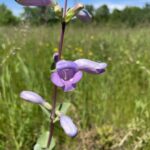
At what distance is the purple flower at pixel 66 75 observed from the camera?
1.24 metres

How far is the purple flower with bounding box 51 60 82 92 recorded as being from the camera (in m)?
1.24

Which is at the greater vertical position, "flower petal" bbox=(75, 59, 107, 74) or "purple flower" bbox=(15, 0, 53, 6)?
"purple flower" bbox=(15, 0, 53, 6)

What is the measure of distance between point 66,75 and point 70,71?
0.02 metres

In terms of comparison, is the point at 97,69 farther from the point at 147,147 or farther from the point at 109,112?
the point at 109,112

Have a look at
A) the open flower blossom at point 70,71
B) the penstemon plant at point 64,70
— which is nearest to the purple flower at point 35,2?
the penstemon plant at point 64,70

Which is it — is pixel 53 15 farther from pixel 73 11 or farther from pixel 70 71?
pixel 70 71

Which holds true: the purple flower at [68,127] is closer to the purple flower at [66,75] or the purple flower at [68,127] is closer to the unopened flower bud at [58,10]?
the purple flower at [66,75]

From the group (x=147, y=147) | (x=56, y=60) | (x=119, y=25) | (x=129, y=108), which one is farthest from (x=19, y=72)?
(x=119, y=25)

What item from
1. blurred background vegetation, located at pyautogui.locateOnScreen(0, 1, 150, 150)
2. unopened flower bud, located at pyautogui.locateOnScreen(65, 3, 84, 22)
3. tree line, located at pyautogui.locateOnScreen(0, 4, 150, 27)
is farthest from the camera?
blurred background vegetation, located at pyautogui.locateOnScreen(0, 1, 150, 150)

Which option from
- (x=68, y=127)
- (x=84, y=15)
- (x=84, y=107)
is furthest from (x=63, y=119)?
(x=84, y=107)

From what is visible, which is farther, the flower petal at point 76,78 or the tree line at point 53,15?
the tree line at point 53,15

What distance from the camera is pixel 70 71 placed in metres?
1.29

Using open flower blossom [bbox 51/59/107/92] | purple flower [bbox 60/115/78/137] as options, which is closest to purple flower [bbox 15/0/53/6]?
open flower blossom [bbox 51/59/107/92]

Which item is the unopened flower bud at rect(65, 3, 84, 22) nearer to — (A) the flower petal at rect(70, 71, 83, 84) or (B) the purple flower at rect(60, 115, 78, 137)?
(A) the flower petal at rect(70, 71, 83, 84)
